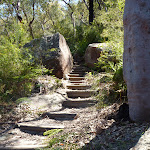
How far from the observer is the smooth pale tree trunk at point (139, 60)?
9.19ft

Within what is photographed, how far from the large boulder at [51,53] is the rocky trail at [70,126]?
1293mm

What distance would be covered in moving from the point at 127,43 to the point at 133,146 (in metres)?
1.83

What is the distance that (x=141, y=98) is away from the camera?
9.32 ft

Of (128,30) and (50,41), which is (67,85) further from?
(128,30)

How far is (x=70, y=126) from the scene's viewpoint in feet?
12.5

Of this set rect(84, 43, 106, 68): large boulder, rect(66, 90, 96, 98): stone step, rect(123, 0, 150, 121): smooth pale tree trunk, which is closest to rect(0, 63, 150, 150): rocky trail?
rect(66, 90, 96, 98): stone step

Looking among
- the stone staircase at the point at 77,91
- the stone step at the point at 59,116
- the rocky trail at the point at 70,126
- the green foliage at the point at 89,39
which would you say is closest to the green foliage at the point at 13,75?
the rocky trail at the point at 70,126

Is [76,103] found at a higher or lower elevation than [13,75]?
lower

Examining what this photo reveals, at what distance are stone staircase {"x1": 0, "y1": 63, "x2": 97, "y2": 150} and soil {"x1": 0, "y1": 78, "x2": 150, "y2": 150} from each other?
10cm

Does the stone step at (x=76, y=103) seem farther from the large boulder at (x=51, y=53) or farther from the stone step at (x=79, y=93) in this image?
the large boulder at (x=51, y=53)

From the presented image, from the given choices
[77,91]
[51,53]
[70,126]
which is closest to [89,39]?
[51,53]

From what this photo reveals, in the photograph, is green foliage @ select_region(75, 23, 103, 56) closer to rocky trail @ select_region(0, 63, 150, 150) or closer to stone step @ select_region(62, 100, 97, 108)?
rocky trail @ select_region(0, 63, 150, 150)

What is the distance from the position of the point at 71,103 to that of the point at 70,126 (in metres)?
1.79

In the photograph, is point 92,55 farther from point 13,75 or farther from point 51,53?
point 13,75
